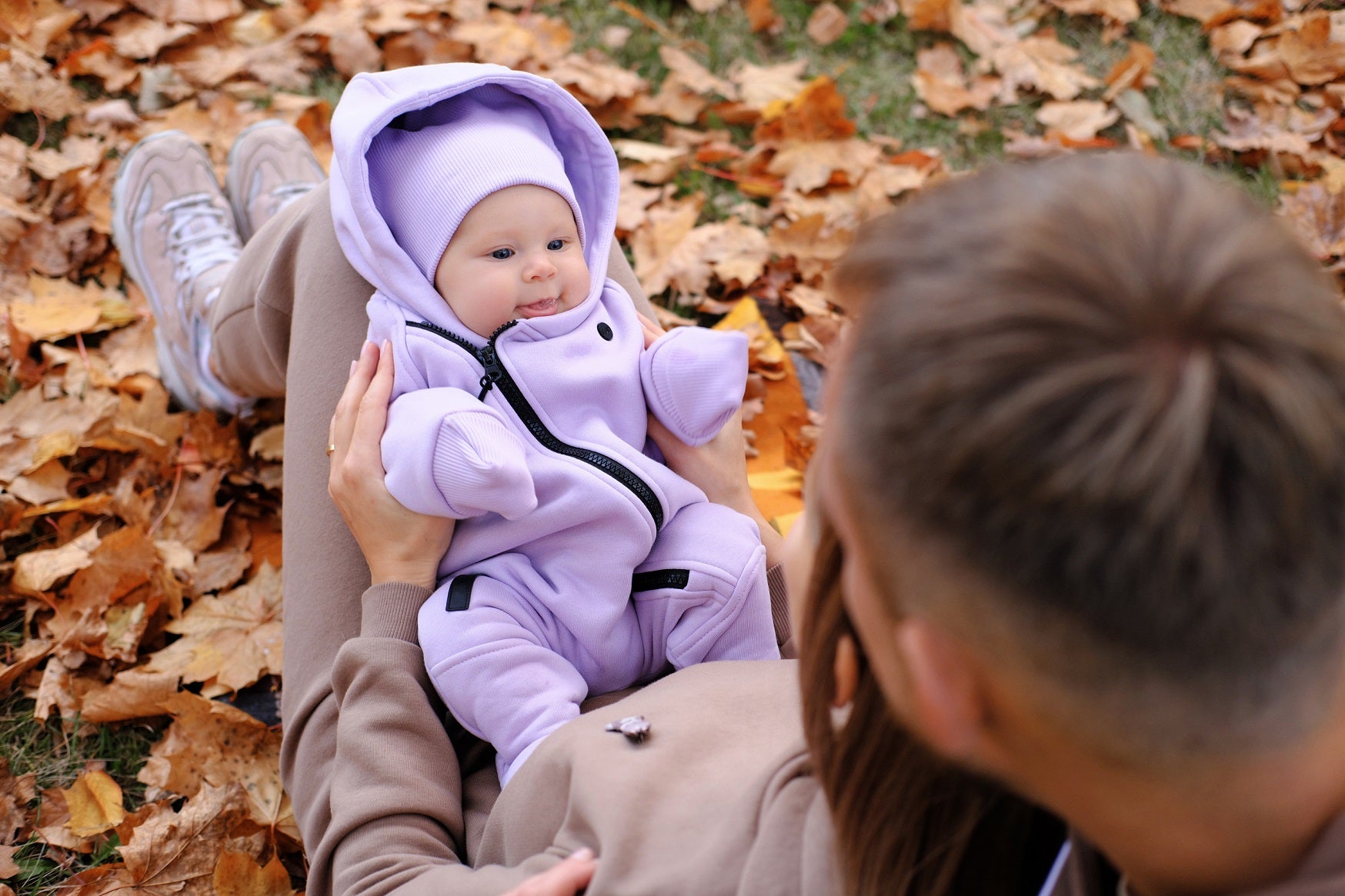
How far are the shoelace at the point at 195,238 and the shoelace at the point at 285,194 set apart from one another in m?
0.16

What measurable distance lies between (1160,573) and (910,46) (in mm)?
3894

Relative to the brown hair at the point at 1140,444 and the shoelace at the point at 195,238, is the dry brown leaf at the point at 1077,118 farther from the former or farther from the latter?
the brown hair at the point at 1140,444

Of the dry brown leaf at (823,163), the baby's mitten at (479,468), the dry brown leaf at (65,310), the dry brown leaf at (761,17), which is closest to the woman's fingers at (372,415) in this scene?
the baby's mitten at (479,468)

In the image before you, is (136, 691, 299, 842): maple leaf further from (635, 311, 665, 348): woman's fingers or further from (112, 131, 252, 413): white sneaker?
(635, 311, 665, 348): woman's fingers

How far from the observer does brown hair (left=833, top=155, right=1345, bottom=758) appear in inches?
24.3

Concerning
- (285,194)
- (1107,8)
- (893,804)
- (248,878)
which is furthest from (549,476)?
(1107,8)

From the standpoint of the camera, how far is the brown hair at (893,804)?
3.17 ft

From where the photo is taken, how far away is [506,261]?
1814 millimetres

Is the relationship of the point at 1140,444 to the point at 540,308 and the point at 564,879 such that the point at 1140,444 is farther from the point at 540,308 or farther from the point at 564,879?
the point at 540,308

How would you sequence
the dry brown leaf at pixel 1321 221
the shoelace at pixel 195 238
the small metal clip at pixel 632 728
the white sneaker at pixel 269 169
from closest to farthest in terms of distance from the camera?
the small metal clip at pixel 632 728 < the shoelace at pixel 195 238 < the white sneaker at pixel 269 169 < the dry brown leaf at pixel 1321 221

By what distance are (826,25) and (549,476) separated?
3062mm

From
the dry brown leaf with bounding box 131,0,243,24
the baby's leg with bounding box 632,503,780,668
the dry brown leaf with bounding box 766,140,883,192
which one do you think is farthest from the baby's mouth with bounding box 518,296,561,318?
the dry brown leaf with bounding box 131,0,243,24

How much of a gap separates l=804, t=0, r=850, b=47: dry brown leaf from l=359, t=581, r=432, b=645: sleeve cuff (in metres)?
3.22

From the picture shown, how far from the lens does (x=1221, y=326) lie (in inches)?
24.6
